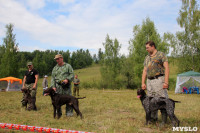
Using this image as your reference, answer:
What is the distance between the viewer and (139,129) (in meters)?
4.42

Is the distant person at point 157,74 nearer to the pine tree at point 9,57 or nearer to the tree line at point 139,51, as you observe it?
the tree line at point 139,51

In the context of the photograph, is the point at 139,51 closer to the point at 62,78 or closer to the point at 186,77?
the point at 186,77

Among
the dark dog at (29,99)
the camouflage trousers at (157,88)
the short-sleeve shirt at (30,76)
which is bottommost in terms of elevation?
the dark dog at (29,99)

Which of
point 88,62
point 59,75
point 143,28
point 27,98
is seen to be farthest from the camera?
point 88,62

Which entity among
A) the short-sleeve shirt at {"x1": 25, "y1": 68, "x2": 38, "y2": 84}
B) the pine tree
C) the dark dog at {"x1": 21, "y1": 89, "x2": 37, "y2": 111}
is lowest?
the dark dog at {"x1": 21, "y1": 89, "x2": 37, "y2": 111}

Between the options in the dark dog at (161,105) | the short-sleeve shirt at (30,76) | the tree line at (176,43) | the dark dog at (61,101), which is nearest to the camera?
the dark dog at (161,105)

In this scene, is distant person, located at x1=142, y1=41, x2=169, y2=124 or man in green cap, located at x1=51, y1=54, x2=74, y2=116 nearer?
distant person, located at x1=142, y1=41, x2=169, y2=124

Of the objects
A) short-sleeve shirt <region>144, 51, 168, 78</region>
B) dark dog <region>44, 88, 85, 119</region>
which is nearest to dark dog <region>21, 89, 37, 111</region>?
dark dog <region>44, 88, 85, 119</region>

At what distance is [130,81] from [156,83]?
3180 cm

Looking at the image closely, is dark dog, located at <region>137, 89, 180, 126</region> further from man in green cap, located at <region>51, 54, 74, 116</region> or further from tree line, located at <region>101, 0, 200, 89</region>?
A: tree line, located at <region>101, 0, 200, 89</region>

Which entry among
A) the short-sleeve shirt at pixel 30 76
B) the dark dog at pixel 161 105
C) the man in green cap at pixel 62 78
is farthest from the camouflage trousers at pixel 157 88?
the short-sleeve shirt at pixel 30 76

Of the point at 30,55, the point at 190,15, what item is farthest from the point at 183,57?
the point at 30,55

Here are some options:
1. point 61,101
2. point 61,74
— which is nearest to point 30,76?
point 61,74

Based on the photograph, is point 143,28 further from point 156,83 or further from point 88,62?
point 88,62
